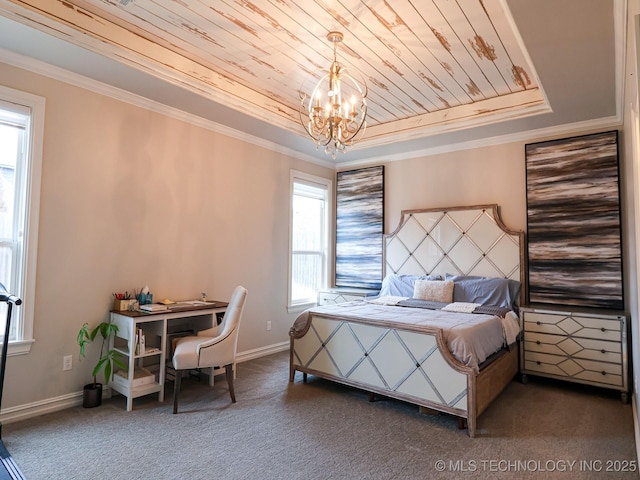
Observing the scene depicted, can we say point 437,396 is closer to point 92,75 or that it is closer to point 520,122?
point 520,122

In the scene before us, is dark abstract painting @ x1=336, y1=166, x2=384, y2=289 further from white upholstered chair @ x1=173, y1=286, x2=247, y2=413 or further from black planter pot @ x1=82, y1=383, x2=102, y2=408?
black planter pot @ x1=82, y1=383, x2=102, y2=408

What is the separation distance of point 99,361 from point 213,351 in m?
1.00

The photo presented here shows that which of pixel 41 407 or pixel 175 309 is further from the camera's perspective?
pixel 175 309

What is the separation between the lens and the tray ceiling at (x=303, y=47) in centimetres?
260

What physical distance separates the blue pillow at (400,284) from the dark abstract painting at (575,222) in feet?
3.91

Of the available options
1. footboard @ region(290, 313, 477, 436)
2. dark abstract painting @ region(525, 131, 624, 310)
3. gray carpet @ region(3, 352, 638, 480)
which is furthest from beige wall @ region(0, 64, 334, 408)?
dark abstract painting @ region(525, 131, 624, 310)

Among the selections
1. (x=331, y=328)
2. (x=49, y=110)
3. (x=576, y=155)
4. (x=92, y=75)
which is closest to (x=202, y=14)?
(x=92, y=75)

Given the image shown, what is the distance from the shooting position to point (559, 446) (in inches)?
99.4

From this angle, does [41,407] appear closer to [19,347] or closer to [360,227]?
[19,347]

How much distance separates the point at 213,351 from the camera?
3.13m

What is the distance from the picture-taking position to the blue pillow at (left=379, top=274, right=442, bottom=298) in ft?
15.5

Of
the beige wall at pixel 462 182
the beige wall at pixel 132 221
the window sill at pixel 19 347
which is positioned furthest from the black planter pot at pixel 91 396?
the beige wall at pixel 462 182

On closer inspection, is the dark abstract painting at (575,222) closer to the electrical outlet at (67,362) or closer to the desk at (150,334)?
the desk at (150,334)

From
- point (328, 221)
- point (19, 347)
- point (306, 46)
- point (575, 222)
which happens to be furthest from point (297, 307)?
point (575, 222)
